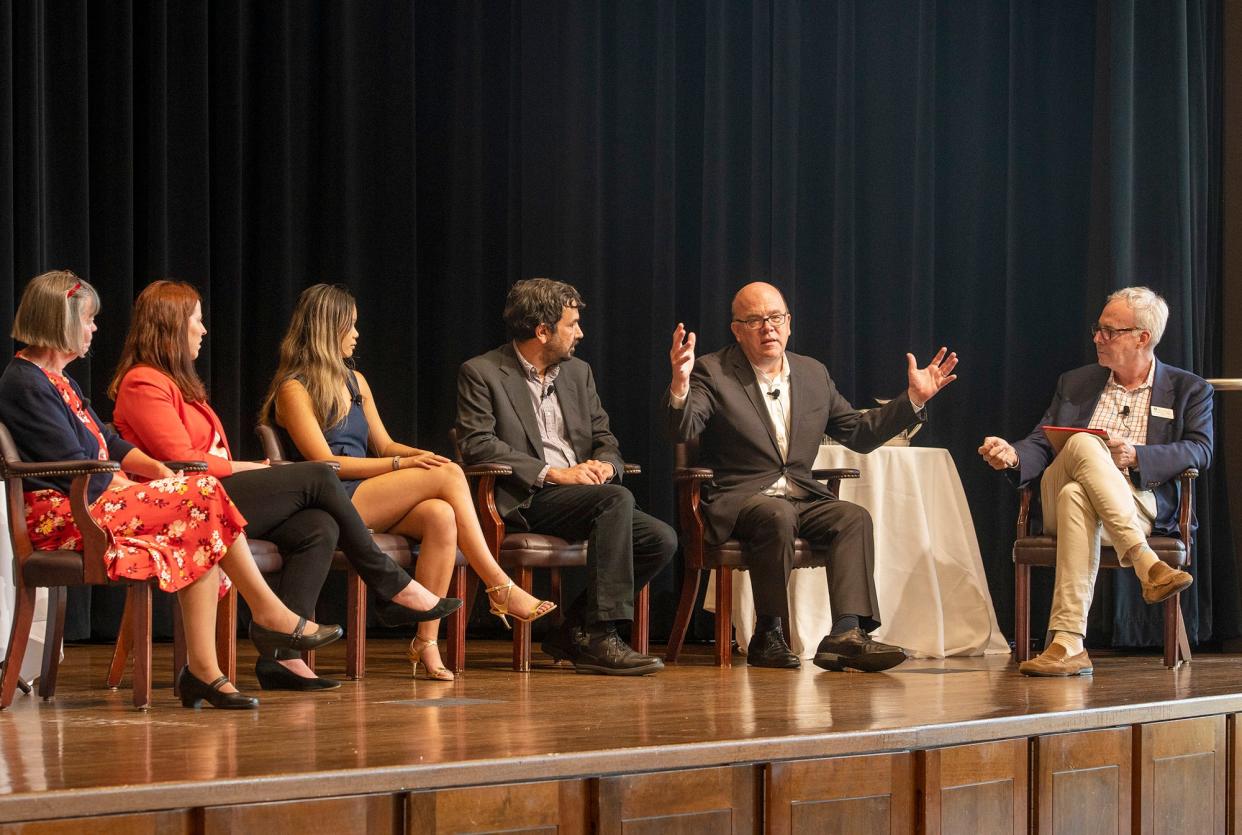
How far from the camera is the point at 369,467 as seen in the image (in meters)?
3.90

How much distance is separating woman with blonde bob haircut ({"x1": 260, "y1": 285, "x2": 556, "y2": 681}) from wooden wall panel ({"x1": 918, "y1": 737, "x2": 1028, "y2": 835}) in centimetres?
133

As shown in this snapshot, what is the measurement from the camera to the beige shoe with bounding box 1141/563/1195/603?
3.80 m

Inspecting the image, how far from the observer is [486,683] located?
363 cm

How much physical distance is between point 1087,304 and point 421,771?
404 cm

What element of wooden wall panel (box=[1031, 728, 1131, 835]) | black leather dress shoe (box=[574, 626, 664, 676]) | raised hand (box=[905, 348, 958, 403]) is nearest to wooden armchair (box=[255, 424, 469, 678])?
black leather dress shoe (box=[574, 626, 664, 676])

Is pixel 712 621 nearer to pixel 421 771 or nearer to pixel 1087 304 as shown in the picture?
pixel 1087 304

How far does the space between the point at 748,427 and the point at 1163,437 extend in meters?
1.26

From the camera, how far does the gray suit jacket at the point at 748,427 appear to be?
4332mm

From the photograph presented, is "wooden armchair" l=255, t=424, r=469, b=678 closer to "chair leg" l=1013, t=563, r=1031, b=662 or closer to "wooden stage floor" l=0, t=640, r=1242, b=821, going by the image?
"wooden stage floor" l=0, t=640, r=1242, b=821

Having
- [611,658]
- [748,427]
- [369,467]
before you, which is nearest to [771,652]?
[611,658]

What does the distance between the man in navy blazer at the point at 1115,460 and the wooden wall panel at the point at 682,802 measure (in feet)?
5.49

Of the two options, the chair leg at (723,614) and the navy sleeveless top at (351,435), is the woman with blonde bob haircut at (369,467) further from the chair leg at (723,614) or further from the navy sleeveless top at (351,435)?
the chair leg at (723,614)

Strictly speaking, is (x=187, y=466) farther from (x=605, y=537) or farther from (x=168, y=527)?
(x=605, y=537)

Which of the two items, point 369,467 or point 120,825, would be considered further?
point 369,467
